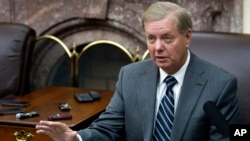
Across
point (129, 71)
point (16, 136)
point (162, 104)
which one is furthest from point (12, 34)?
point (162, 104)

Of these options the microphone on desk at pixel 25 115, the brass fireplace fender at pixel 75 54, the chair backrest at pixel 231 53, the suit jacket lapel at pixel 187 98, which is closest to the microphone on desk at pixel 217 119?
the suit jacket lapel at pixel 187 98

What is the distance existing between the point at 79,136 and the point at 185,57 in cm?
44

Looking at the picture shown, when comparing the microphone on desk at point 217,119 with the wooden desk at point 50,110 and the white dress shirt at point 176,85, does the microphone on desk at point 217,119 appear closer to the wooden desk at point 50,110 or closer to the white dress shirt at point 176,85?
the white dress shirt at point 176,85

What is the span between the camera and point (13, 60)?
2512 mm

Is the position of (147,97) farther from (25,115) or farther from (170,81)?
(25,115)

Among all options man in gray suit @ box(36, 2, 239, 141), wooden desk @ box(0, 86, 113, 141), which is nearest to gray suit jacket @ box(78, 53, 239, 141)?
man in gray suit @ box(36, 2, 239, 141)

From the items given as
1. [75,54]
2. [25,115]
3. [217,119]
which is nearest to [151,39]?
[217,119]

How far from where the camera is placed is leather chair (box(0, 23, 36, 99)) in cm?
250

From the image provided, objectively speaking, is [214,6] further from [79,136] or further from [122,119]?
[79,136]

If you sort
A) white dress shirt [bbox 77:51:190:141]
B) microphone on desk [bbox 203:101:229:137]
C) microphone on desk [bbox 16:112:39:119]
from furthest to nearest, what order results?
1. microphone on desk [bbox 16:112:39:119]
2. white dress shirt [bbox 77:51:190:141]
3. microphone on desk [bbox 203:101:229:137]

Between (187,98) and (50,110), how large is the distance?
2.49ft

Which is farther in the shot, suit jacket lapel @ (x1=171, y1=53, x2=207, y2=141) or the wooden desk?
the wooden desk

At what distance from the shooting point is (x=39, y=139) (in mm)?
1932

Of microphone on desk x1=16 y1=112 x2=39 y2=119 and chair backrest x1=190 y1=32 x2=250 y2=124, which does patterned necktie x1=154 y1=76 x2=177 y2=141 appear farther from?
microphone on desk x1=16 y1=112 x2=39 y2=119
